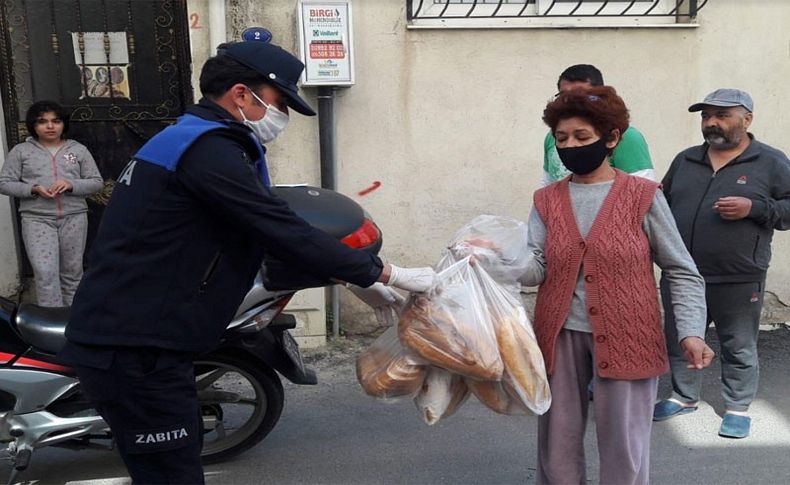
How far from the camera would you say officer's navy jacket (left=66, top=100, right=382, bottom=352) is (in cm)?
208

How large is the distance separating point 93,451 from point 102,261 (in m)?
1.93

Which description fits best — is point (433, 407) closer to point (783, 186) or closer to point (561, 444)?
point (561, 444)

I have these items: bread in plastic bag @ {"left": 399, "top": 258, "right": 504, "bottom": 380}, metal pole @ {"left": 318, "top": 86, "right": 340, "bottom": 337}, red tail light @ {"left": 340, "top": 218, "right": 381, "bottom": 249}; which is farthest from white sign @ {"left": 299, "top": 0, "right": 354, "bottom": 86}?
bread in plastic bag @ {"left": 399, "top": 258, "right": 504, "bottom": 380}

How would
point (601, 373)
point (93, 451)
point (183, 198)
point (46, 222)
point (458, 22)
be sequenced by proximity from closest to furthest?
point (183, 198) → point (601, 373) → point (93, 451) → point (46, 222) → point (458, 22)

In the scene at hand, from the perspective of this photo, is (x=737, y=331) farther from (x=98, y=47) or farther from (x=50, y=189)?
(x=98, y=47)

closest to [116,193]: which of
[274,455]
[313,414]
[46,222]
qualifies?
[274,455]

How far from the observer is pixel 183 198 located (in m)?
2.09

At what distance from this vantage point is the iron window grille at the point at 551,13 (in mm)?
5281

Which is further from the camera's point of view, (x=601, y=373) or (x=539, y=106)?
(x=539, y=106)

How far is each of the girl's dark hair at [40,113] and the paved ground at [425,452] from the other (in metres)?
2.22

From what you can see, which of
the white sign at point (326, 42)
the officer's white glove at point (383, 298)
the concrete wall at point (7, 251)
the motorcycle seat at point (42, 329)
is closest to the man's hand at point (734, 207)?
the officer's white glove at point (383, 298)

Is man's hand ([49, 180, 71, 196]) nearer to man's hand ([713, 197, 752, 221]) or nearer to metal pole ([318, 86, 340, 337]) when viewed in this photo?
metal pole ([318, 86, 340, 337])

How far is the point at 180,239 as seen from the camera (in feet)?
6.92

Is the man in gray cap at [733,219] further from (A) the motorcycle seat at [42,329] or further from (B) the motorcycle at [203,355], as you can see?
(A) the motorcycle seat at [42,329]
